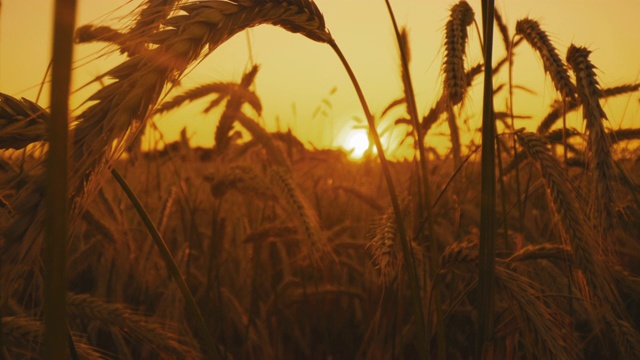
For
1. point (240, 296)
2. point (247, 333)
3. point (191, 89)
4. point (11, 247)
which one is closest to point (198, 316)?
point (11, 247)

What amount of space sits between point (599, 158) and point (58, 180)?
1.36m

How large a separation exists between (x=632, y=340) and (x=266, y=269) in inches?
67.1

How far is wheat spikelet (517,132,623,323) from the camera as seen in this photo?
1396 mm

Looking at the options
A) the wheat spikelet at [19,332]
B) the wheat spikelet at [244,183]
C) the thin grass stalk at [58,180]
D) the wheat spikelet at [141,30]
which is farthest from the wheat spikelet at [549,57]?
the thin grass stalk at [58,180]

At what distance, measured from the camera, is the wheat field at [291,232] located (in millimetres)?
667

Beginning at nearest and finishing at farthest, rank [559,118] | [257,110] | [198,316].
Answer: [198,316], [559,118], [257,110]

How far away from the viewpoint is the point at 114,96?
2.27 feet

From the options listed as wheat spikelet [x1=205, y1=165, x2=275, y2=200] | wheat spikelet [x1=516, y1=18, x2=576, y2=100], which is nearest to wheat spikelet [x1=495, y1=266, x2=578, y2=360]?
wheat spikelet [x1=516, y1=18, x2=576, y2=100]

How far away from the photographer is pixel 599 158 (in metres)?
1.48

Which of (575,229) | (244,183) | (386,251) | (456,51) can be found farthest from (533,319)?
(244,183)

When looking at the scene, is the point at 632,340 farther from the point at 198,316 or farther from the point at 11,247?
the point at 11,247

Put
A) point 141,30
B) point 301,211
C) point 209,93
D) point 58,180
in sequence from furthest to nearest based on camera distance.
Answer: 1. point 209,93
2. point 301,211
3. point 141,30
4. point 58,180

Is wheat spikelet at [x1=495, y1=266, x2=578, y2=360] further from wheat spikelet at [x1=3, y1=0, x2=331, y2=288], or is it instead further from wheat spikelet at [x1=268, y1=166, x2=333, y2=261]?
wheat spikelet at [x1=3, y1=0, x2=331, y2=288]

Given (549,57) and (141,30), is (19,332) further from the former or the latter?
(549,57)
